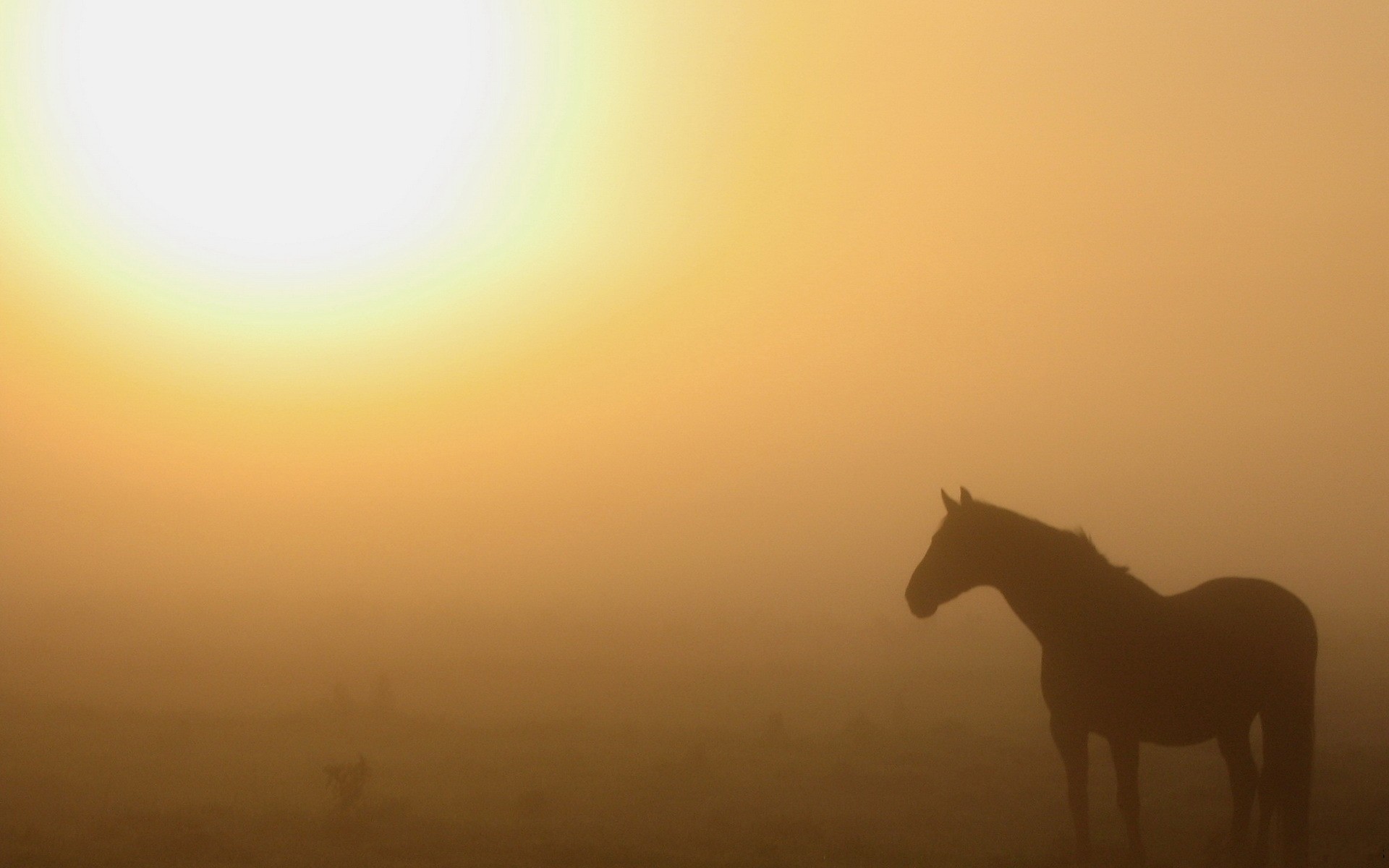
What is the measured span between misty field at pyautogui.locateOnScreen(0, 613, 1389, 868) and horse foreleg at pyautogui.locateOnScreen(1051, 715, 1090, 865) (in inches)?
17.3

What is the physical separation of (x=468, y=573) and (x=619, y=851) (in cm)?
3876

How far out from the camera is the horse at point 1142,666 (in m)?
9.15

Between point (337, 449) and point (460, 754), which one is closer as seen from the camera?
point (460, 754)

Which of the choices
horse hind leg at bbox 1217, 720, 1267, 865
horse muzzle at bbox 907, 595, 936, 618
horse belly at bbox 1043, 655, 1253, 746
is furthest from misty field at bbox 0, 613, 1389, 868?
horse muzzle at bbox 907, 595, 936, 618

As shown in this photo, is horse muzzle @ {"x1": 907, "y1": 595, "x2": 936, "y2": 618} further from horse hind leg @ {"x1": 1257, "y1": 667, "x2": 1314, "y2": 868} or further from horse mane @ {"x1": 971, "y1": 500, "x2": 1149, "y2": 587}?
horse hind leg @ {"x1": 1257, "y1": 667, "x2": 1314, "y2": 868}

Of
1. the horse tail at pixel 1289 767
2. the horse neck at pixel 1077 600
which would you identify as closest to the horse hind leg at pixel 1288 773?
the horse tail at pixel 1289 767

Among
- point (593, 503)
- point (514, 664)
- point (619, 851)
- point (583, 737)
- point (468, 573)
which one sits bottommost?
point (619, 851)

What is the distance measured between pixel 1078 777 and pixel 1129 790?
37 centimetres

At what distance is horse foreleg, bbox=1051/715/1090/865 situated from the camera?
917cm

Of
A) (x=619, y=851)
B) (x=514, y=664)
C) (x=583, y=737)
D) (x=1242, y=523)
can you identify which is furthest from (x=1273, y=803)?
(x=1242, y=523)

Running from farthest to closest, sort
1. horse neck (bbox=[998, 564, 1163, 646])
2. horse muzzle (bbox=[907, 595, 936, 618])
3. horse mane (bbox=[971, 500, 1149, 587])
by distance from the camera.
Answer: horse muzzle (bbox=[907, 595, 936, 618]) < horse mane (bbox=[971, 500, 1149, 587]) < horse neck (bbox=[998, 564, 1163, 646])

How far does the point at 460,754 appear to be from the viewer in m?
14.6

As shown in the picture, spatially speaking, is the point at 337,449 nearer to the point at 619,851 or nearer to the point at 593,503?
the point at 593,503

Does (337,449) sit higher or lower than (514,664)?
higher
